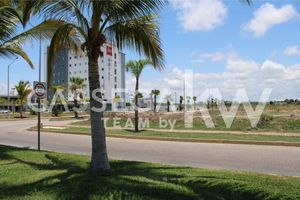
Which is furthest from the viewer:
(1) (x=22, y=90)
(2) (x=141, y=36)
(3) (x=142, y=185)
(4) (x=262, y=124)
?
(1) (x=22, y=90)

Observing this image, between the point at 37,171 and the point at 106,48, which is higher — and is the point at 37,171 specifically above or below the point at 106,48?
below

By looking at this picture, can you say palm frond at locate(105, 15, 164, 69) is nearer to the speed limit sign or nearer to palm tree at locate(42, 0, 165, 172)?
palm tree at locate(42, 0, 165, 172)

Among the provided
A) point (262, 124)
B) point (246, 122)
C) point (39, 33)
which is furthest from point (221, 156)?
point (246, 122)

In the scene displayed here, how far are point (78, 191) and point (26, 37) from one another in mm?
9098

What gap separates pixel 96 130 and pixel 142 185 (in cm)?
189

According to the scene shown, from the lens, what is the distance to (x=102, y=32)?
367 inches

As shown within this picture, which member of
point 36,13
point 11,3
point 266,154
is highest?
point 11,3

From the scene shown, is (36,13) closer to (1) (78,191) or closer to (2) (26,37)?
(1) (78,191)

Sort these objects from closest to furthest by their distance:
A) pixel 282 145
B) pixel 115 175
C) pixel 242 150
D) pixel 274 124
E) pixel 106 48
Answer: pixel 115 175, pixel 106 48, pixel 242 150, pixel 282 145, pixel 274 124

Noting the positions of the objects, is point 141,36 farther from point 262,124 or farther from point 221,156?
point 262,124

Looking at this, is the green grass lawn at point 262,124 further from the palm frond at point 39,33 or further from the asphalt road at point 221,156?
the palm frond at point 39,33

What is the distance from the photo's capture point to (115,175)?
8836 mm

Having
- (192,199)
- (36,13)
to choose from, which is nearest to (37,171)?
(36,13)

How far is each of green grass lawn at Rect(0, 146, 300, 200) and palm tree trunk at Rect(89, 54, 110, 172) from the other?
11.3 inches
